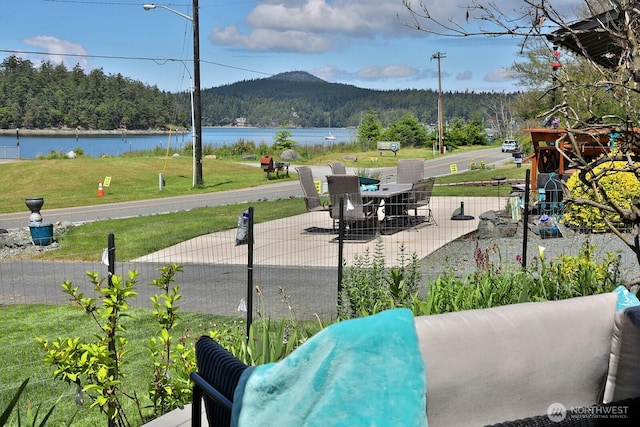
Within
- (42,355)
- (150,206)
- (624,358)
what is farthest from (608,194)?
(150,206)

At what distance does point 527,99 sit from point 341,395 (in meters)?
45.5

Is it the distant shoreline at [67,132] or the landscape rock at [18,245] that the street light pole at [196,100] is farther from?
the distant shoreline at [67,132]

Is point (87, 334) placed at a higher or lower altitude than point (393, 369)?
lower

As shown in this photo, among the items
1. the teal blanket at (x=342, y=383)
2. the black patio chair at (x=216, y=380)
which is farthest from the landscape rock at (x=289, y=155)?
the teal blanket at (x=342, y=383)

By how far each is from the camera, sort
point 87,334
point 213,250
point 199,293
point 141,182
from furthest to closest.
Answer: point 141,182, point 213,250, point 199,293, point 87,334

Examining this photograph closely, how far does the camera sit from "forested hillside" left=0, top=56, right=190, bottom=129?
140 metres

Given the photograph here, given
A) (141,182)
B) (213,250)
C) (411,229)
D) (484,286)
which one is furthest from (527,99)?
(484,286)

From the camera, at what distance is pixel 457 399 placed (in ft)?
8.55

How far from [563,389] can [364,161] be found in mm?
45801

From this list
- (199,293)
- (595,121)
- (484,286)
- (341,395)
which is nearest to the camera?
(341,395)

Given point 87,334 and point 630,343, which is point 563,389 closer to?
point 630,343

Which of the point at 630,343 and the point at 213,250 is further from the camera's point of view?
the point at 213,250

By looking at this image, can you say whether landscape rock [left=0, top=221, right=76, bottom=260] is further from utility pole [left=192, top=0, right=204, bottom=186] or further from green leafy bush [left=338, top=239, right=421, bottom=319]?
utility pole [left=192, top=0, right=204, bottom=186]

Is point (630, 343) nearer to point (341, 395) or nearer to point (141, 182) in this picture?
point (341, 395)
